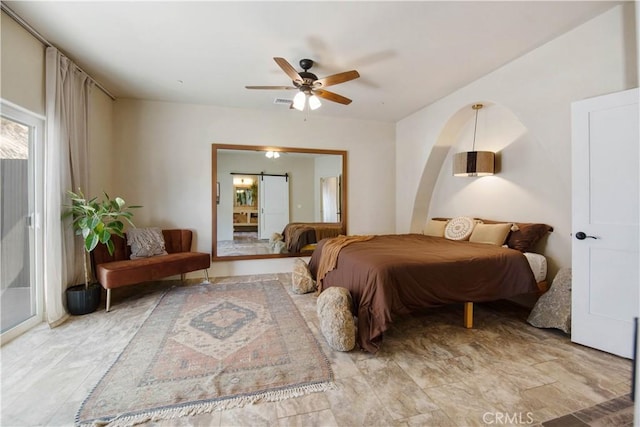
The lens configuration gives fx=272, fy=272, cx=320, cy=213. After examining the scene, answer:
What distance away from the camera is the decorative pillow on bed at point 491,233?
10.4 ft

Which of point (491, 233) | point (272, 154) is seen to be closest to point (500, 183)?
point (491, 233)

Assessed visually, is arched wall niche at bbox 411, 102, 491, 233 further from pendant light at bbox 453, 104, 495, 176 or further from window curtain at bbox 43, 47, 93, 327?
window curtain at bbox 43, 47, 93, 327

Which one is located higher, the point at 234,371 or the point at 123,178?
the point at 123,178

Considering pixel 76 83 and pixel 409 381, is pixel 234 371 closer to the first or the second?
pixel 409 381

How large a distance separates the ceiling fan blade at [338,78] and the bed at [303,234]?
2.55 meters

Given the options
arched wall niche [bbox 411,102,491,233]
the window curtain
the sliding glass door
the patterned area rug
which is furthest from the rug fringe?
arched wall niche [bbox 411,102,491,233]

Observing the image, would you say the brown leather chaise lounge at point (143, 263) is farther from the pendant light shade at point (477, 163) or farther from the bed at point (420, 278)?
the pendant light shade at point (477, 163)

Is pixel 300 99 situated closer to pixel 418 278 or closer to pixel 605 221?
pixel 418 278

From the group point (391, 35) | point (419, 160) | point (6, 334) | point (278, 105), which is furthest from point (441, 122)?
point (6, 334)

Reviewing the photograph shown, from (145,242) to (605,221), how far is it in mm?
4993

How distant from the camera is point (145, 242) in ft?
12.3

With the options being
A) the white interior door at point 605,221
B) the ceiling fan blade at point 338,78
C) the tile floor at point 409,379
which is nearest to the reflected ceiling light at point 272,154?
the ceiling fan blade at point 338,78

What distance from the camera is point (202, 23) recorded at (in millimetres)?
2400

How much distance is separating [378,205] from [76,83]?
4.71 m
